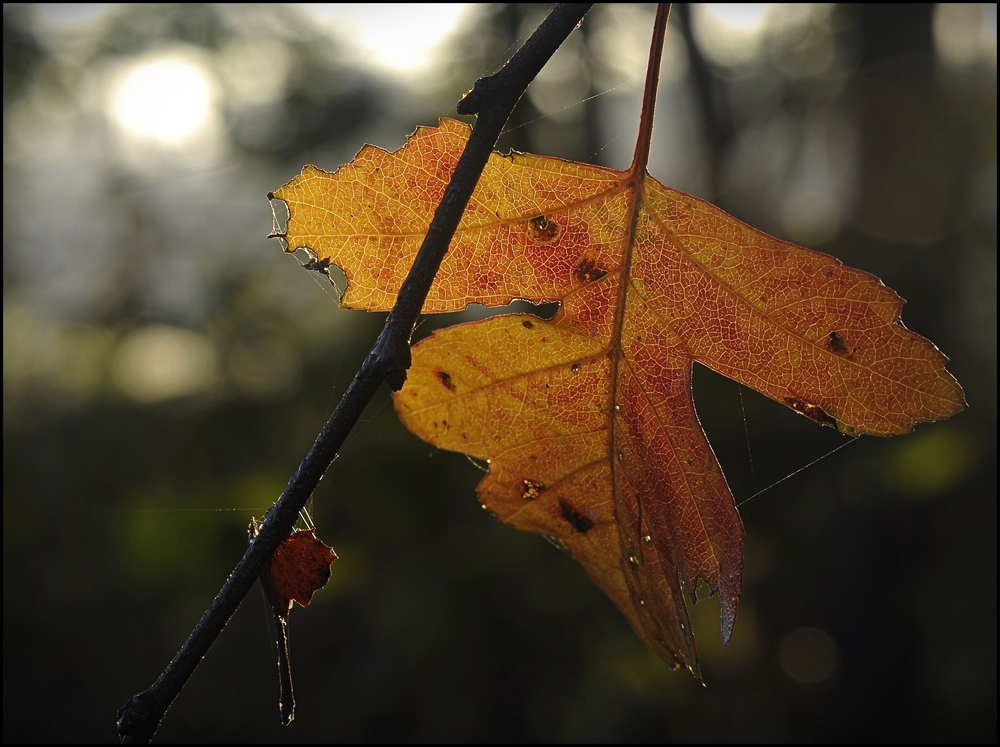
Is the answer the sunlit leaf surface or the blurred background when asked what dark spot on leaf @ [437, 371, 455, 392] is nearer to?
the sunlit leaf surface

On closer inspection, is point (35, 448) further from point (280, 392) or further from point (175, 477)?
point (280, 392)

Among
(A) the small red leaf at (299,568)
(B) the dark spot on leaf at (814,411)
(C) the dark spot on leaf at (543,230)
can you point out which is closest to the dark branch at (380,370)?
(A) the small red leaf at (299,568)

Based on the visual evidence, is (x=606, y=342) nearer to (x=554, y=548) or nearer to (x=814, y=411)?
(x=814, y=411)

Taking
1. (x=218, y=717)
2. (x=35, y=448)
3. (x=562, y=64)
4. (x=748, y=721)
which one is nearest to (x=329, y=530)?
(x=218, y=717)

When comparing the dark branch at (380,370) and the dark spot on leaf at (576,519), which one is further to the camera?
the dark spot on leaf at (576,519)

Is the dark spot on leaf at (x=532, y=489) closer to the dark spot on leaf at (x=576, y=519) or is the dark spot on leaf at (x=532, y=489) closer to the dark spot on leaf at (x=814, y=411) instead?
the dark spot on leaf at (x=576, y=519)

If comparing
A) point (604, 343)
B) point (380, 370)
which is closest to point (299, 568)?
point (380, 370)
